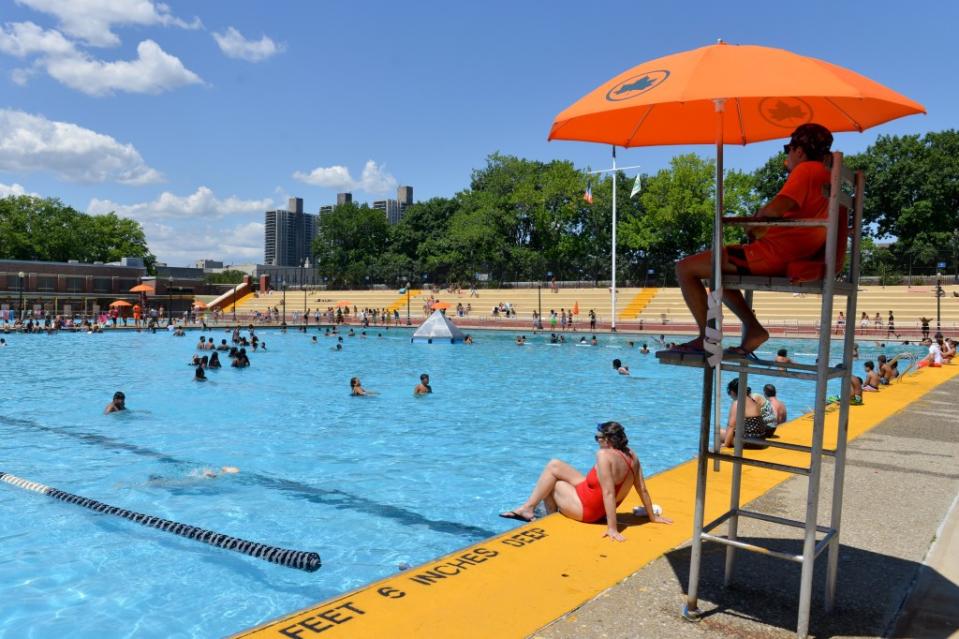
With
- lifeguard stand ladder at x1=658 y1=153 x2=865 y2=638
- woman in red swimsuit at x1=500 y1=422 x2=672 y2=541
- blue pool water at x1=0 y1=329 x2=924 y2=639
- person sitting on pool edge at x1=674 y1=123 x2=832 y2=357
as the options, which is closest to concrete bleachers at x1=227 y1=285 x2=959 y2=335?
blue pool water at x1=0 y1=329 x2=924 y2=639

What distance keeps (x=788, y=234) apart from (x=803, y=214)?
0.39ft

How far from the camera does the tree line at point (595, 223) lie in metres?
62.3

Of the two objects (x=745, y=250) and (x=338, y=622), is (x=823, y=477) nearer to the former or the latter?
(x=745, y=250)

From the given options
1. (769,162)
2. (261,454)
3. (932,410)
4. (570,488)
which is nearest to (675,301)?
(769,162)

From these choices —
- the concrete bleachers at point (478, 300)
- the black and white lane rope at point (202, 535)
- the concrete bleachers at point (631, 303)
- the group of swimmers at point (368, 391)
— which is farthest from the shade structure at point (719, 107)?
the concrete bleachers at point (478, 300)

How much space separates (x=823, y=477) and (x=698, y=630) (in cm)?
429

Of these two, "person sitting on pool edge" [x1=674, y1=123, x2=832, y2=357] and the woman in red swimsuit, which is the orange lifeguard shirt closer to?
"person sitting on pool edge" [x1=674, y1=123, x2=832, y2=357]

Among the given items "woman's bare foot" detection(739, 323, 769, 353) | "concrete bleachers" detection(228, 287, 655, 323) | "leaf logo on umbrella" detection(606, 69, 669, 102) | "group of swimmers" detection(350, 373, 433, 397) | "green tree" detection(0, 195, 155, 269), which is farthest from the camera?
"green tree" detection(0, 195, 155, 269)

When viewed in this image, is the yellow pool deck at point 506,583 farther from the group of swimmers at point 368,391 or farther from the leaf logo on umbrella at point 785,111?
the group of swimmers at point 368,391

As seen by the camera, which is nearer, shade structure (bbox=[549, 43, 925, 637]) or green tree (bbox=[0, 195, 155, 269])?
shade structure (bbox=[549, 43, 925, 637])

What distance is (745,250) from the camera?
350 cm

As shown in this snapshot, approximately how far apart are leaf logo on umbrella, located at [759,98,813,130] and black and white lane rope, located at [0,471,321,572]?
5.38 m

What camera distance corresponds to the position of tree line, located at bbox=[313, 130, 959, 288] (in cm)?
6231

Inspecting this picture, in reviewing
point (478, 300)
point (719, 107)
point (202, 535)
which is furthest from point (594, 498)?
Result: point (478, 300)
